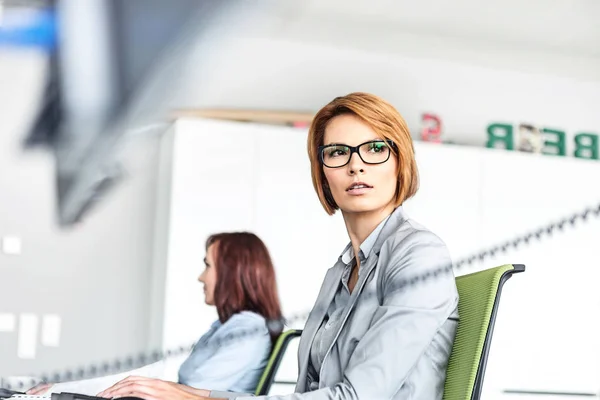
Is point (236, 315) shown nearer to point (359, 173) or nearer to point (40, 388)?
point (40, 388)

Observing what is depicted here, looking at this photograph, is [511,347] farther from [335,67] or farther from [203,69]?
[203,69]

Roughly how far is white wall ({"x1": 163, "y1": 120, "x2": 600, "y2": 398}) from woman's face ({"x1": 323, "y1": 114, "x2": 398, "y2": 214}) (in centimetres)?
149

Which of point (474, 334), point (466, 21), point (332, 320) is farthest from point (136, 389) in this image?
point (466, 21)

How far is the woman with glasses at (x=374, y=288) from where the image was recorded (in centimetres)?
66

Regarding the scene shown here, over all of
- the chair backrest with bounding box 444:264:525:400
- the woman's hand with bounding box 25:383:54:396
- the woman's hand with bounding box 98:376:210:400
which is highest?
the chair backrest with bounding box 444:264:525:400

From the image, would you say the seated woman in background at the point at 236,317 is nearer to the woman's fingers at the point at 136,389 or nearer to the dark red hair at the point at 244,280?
the dark red hair at the point at 244,280

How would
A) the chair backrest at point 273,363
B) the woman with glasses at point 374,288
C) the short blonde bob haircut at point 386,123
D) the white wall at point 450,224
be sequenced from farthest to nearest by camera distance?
the white wall at point 450,224, the chair backrest at point 273,363, the short blonde bob haircut at point 386,123, the woman with glasses at point 374,288

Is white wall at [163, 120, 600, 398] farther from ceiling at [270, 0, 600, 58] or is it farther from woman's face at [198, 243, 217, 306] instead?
woman's face at [198, 243, 217, 306]

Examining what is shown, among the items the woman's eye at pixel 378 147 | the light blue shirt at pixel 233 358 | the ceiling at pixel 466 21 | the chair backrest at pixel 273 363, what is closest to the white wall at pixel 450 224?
the ceiling at pixel 466 21

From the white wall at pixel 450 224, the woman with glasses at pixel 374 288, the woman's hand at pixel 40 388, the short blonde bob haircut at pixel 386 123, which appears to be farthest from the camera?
the white wall at pixel 450 224

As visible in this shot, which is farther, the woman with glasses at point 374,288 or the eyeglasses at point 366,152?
the eyeglasses at point 366,152

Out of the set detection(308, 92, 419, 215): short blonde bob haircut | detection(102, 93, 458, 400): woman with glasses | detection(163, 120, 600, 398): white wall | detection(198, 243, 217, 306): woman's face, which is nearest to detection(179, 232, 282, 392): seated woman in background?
detection(198, 243, 217, 306): woman's face

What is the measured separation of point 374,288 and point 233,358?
62cm

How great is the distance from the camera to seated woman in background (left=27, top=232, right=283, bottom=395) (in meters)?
1.30
